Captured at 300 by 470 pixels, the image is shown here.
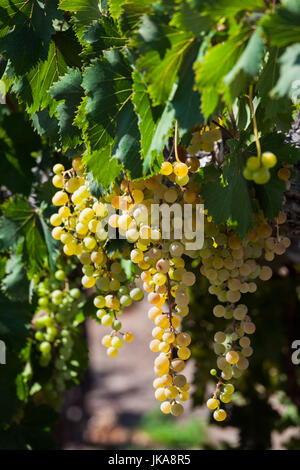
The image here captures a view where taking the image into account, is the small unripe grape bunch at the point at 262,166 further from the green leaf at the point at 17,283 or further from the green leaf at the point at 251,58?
the green leaf at the point at 17,283

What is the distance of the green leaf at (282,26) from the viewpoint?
1.74 feet

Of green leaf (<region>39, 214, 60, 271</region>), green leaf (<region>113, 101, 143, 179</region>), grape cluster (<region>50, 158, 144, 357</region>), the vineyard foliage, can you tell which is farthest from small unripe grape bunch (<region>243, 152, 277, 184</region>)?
green leaf (<region>39, 214, 60, 271</region>)

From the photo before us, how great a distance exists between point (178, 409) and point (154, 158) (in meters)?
0.37

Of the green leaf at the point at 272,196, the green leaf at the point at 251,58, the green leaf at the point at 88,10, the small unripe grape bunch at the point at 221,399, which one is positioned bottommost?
the small unripe grape bunch at the point at 221,399

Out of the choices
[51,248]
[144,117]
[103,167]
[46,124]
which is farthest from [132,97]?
[51,248]

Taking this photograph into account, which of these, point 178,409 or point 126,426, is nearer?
point 178,409

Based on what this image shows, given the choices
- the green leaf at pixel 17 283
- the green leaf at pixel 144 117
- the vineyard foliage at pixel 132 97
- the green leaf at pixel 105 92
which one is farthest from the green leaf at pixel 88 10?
the green leaf at pixel 17 283

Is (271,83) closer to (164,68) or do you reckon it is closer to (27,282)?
(164,68)

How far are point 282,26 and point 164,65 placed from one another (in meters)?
0.14

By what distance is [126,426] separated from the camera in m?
4.77

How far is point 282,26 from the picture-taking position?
1.74 ft

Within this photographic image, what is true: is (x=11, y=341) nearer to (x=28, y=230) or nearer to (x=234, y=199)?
(x=28, y=230)

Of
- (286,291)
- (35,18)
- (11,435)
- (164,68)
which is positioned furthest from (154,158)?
(286,291)

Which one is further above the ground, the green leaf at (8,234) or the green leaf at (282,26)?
the green leaf at (282,26)
